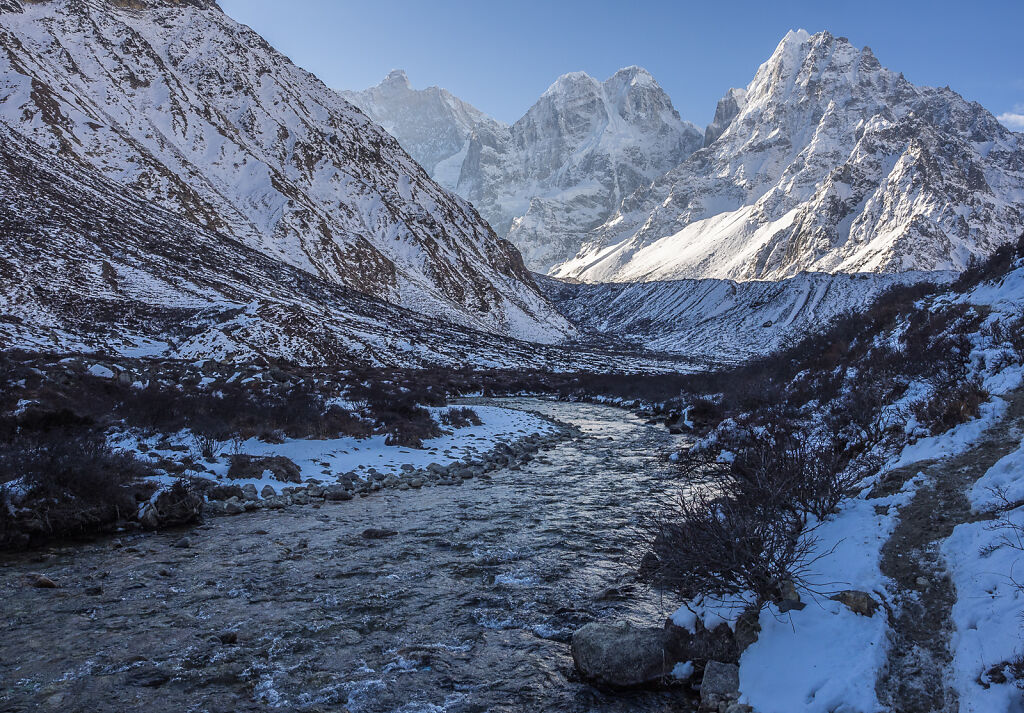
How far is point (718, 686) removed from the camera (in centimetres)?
675

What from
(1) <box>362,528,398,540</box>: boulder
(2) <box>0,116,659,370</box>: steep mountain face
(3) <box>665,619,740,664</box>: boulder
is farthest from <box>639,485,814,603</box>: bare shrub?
(2) <box>0,116,659,370</box>: steep mountain face

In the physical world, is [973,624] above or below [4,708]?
above

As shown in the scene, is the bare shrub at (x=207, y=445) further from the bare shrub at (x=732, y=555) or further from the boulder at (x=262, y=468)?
the bare shrub at (x=732, y=555)

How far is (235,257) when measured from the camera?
7000 centimetres

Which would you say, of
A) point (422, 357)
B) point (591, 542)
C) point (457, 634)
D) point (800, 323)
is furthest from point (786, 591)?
point (800, 323)

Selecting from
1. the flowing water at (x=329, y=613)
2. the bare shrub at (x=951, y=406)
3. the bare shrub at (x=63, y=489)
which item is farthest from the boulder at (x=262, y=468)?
the bare shrub at (x=951, y=406)

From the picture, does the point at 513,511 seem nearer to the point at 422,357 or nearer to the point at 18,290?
the point at 18,290

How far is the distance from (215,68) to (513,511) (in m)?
118

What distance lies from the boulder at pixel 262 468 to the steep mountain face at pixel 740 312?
10381 centimetres

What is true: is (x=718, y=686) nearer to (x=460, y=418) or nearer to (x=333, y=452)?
(x=333, y=452)

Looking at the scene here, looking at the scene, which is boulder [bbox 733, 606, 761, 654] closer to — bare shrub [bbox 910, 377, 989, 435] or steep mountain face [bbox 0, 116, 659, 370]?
bare shrub [bbox 910, 377, 989, 435]

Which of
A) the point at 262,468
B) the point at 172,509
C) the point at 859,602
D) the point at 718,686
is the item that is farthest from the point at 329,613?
the point at 262,468

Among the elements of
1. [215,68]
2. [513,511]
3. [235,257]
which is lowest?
[513,511]

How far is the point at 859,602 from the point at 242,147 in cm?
10848
